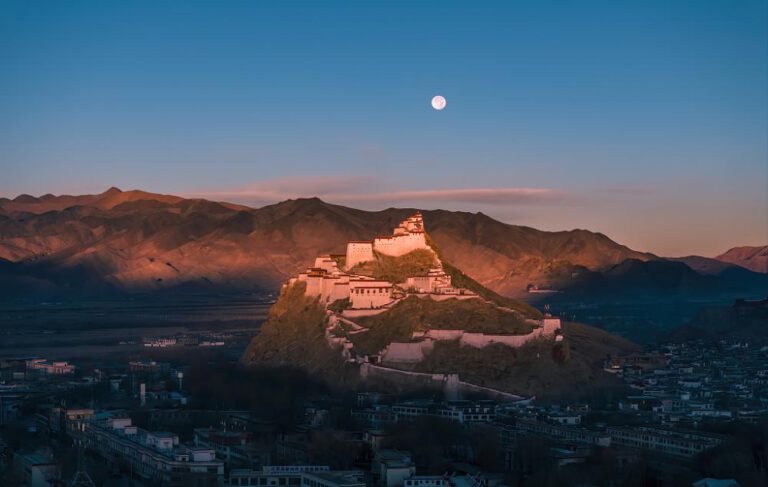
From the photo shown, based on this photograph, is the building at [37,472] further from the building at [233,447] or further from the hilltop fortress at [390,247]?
the hilltop fortress at [390,247]

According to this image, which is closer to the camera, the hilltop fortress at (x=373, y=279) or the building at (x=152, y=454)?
the building at (x=152, y=454)

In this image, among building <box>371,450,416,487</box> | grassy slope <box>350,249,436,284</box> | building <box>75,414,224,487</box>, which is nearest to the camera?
building <box>371,450,416,487</box>

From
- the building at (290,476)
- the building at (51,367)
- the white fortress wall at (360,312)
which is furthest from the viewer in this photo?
the building at (51,367)

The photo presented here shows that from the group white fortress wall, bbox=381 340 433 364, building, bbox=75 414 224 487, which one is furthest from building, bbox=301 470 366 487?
white fortress wall, bbox=381 340 433 364

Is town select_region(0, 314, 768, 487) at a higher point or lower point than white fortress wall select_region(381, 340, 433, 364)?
lower

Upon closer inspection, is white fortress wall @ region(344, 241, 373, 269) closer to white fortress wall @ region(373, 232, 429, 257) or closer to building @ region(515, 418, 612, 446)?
white fortress wall @ region(373, 232, 429, 257)

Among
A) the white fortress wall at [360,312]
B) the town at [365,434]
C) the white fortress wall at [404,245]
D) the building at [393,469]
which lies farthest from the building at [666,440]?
the white fortress wall at [404,245]
